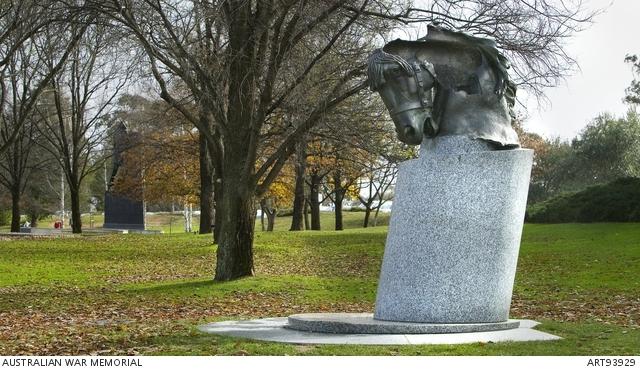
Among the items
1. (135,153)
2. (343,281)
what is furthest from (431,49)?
(135,153)

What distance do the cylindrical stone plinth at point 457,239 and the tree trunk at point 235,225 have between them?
29.1ft

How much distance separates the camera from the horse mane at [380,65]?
10172 mm

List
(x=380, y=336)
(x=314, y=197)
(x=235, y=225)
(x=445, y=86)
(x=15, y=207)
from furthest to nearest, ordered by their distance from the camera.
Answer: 1. (x=314, y=197)
2. (x=15, y=207)
3. (x=235, y=225)
4. (x=445, y=86)
5. (x=380, y=336)

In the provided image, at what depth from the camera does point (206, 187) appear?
38.9m

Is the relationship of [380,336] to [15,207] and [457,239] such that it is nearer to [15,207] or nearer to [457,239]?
[457,239]

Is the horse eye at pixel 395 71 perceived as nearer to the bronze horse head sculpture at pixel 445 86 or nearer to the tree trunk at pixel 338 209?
the bronze horse head sculpture at pixel 445 86

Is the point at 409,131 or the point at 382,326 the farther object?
the point at 409,131

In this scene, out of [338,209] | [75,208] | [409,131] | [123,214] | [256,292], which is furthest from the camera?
[123,214]

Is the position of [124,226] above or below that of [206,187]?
below

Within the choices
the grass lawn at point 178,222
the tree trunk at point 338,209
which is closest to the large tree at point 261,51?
the tree trunk at point 338,209

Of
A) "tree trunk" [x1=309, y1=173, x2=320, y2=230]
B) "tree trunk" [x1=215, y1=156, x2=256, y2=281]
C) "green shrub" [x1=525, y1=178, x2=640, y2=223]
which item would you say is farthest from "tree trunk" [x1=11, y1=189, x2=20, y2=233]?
"tree trunk" [x1=215, y1=156, x2=256, y2=281]

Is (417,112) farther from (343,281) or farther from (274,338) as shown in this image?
(343,281)

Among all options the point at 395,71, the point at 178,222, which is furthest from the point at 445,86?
the point at 178,222

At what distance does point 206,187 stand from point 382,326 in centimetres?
3032
